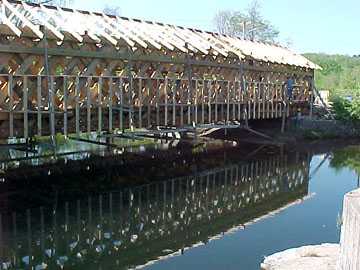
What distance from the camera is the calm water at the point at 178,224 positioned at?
9227 millimetres

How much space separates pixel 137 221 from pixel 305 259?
173 inches

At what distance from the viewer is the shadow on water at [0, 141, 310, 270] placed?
9484mm

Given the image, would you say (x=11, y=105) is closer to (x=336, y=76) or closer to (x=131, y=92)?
(x=131, y=92)

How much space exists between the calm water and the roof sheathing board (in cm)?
410

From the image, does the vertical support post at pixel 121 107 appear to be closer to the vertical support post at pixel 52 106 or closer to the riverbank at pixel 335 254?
the vertical support post at pixel 52 106

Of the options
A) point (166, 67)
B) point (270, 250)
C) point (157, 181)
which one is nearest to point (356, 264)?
point (270, 250)

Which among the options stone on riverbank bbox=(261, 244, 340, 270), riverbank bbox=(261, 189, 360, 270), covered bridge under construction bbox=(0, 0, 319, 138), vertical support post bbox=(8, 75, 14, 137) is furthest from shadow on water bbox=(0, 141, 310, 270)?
riverbank bbox=(261, 189, 360, 270)

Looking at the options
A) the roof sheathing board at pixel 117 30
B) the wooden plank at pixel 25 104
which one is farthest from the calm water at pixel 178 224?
the roof sheathing board at pixel 117 30

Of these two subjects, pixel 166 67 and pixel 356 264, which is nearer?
pixel 356 264

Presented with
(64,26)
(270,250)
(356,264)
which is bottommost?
(270,250)

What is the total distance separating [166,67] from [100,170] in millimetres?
4257

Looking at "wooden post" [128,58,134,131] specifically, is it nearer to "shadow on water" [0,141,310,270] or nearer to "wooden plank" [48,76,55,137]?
"shadow on water" [0,141,310,270]

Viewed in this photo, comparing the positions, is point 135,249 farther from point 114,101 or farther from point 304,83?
point 304,83

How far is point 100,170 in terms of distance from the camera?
16.8 meters
